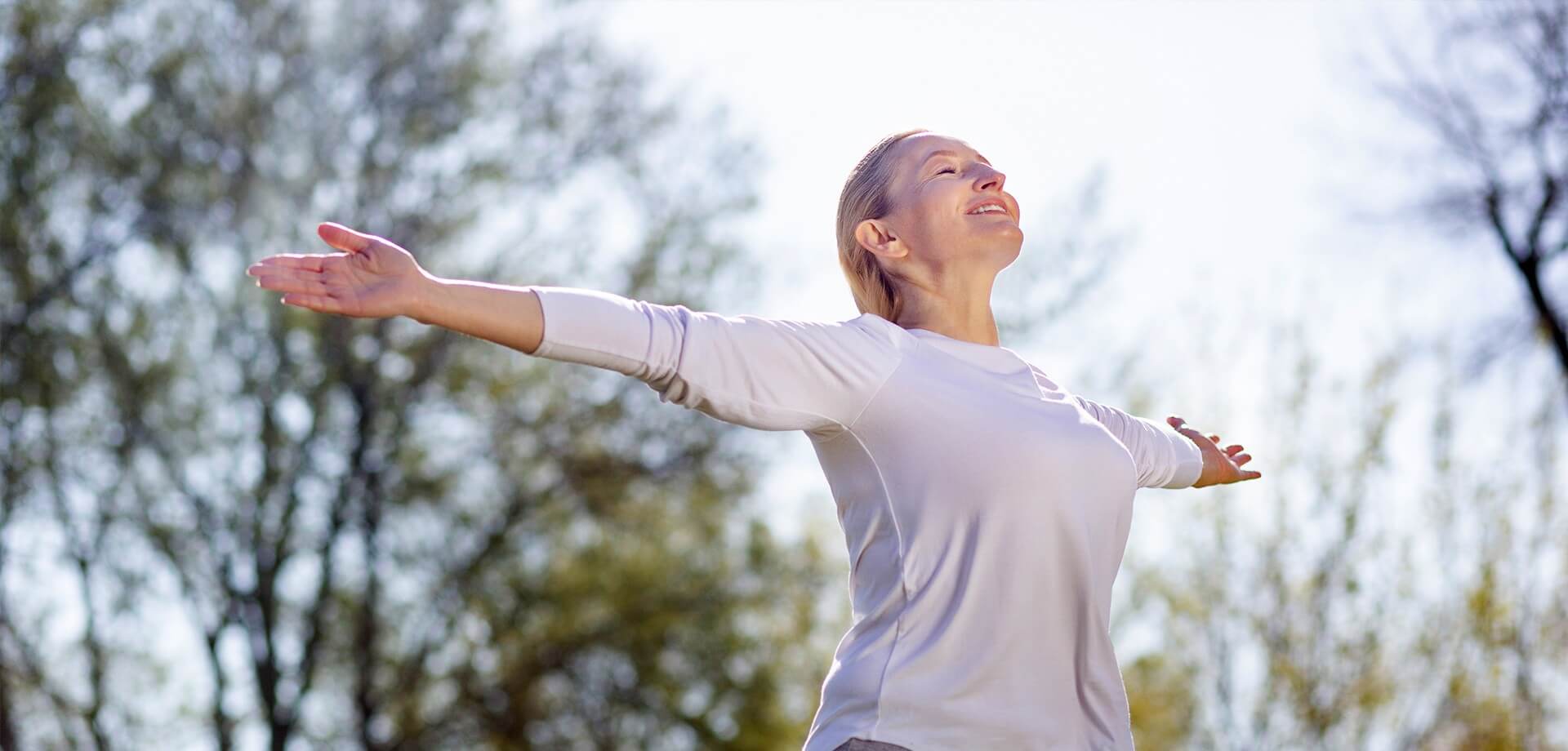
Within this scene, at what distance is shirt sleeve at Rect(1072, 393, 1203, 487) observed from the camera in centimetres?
271

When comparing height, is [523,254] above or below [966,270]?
above

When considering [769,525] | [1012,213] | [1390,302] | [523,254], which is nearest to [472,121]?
[523,254]

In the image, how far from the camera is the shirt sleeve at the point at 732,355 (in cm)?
197

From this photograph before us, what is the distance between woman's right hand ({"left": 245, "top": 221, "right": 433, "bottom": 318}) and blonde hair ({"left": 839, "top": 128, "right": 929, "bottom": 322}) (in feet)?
2.65

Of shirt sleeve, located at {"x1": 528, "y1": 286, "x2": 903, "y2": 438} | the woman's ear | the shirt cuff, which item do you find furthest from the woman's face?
the shirt cuff

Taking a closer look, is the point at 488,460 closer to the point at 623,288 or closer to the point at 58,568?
the point at 623,288

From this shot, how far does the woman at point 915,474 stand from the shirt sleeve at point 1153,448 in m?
0.32

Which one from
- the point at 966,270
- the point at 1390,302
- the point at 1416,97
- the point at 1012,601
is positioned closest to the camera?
the point at 1012,601

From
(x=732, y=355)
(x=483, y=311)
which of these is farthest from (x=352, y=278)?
(x=732, y=355)

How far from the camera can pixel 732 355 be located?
81.4 inches

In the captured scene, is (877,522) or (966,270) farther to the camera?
(966,270)

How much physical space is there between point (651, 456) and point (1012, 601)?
36.4ft

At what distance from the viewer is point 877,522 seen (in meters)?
2.23

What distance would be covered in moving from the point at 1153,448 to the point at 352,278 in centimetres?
142
